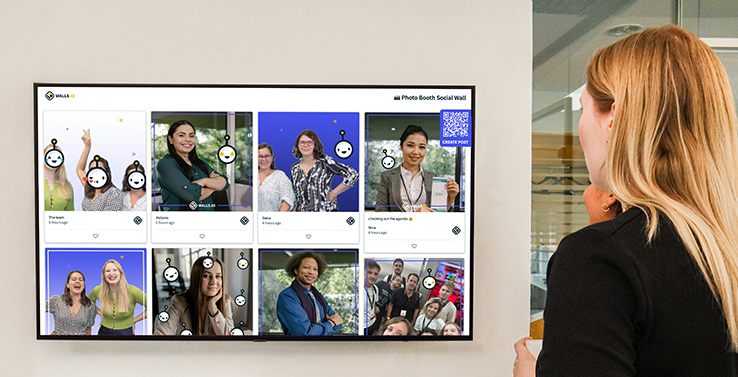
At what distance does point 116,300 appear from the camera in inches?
67.4

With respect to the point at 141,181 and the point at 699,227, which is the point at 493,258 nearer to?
the point at 699,227

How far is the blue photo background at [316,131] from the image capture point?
1715 mm

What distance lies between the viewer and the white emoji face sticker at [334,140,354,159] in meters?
1.72

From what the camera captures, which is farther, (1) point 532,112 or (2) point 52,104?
(1) point 532,112

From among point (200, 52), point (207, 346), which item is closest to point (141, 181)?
point (200, 52)

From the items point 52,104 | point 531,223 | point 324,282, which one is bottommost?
point 324,282

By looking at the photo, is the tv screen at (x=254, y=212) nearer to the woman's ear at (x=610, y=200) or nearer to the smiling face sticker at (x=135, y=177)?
the smiling face sticker at (x=135, y=177)

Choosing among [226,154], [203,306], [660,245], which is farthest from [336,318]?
[660,245]

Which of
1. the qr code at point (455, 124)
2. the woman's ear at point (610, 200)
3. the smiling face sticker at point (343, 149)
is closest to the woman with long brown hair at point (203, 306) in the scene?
the smiling face sticker at point (343, 149)

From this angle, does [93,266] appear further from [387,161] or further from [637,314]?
[637,314]

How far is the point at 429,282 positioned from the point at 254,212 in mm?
754

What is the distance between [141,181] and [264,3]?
2.90 ft

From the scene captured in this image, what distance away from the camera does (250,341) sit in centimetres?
177

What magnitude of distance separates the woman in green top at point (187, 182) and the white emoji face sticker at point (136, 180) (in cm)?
7
